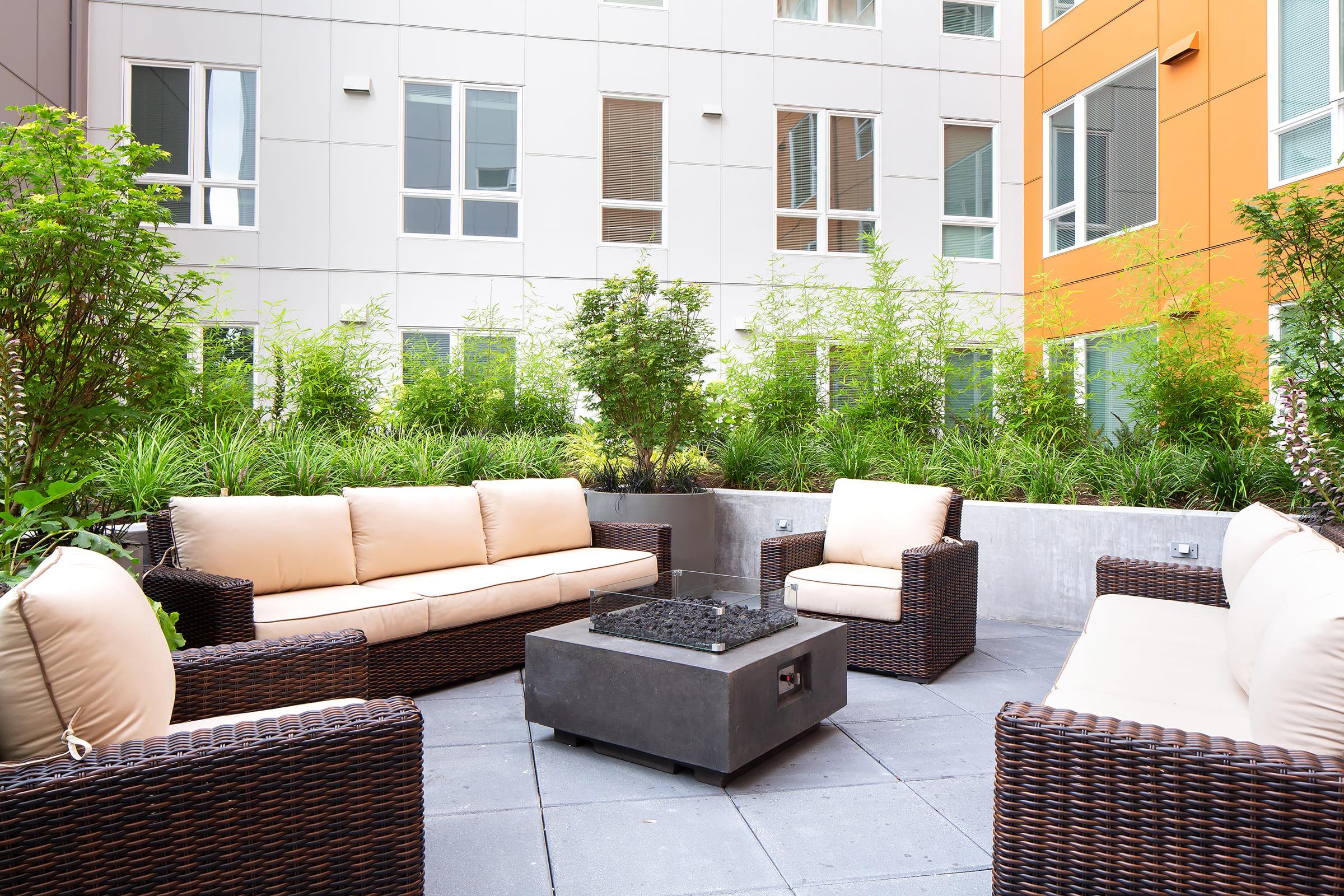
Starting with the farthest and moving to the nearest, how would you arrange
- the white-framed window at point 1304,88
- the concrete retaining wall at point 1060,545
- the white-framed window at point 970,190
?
the white-framed window at point 970,190
the white-framed window at point 1304,88
the concrete retaining wall at point 1060,545

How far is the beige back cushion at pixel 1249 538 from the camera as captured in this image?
7.65 feet

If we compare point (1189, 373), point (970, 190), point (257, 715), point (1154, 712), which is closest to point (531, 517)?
point (257, 715)

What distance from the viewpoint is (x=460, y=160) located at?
8.50m

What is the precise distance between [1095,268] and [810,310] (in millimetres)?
3160

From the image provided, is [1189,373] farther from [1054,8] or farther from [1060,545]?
[1054,8]

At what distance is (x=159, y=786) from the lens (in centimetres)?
140

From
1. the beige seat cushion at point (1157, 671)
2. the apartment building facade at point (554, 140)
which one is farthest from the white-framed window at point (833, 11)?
the beige seat cushion at point (1157, 671)

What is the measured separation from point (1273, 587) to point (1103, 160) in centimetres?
820

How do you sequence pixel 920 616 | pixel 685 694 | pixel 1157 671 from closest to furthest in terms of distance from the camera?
pixel 1157 671 < pixel 685 694 < pixel 920 616

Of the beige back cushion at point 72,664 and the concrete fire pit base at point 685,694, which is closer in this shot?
the beige back cushion at point 72,664

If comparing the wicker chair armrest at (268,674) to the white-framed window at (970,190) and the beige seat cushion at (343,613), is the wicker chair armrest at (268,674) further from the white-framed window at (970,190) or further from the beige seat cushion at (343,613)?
the white-framed window at (970,190)

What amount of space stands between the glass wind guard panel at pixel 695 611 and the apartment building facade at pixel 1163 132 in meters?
3.99

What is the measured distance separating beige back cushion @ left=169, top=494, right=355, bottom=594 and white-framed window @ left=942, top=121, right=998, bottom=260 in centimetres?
782

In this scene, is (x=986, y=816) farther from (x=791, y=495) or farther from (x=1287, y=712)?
(x=791, y=495)
